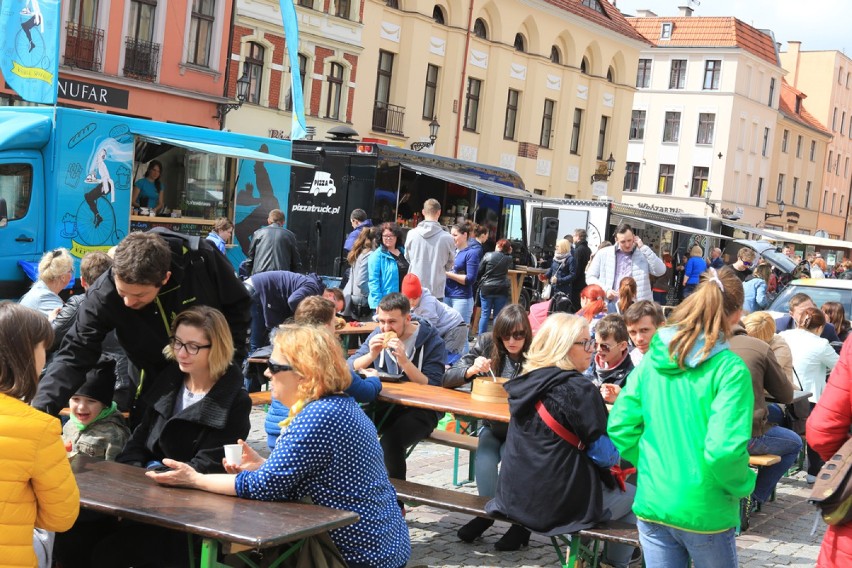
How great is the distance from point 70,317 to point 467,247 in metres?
9.18

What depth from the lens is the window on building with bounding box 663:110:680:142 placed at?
6147 centimetres

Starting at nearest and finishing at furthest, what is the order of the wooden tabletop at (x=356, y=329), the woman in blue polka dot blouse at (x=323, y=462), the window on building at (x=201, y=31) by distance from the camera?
1. the woman in blue polka dot blouse at (x=323, y=462)
2. the wooden tabletop at (x=356, y=329)
3. the window on building at (x=201, y=31)

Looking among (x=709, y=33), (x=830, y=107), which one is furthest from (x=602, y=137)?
(x=830, y=107)

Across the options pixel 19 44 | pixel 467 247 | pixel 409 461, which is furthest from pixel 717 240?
pixel 409 461

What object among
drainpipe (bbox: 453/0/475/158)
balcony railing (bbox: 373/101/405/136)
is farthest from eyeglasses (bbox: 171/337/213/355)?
drainpipe (bbox: 453/0/475/158)

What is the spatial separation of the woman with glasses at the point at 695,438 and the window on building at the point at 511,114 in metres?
35.3

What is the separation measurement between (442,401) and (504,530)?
39.9 inches

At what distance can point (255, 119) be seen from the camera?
2853cm

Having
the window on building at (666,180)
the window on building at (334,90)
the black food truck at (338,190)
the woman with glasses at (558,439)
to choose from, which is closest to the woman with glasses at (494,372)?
the woman with glasses at (558,439)

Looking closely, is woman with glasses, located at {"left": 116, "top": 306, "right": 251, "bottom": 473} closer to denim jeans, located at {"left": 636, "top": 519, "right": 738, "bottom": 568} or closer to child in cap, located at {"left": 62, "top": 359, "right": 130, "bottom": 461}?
child in cap, located at {"left": 62, "top": 359, "right": 130, "bottom": 461}

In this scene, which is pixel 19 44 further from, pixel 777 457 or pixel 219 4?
pixel 219 4

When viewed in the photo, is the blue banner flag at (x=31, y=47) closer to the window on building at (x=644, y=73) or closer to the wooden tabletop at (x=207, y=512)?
the wooden tabletop at (x=207, y=512)

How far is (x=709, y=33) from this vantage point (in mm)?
61000

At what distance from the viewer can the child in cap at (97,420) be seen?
18.7 feet
